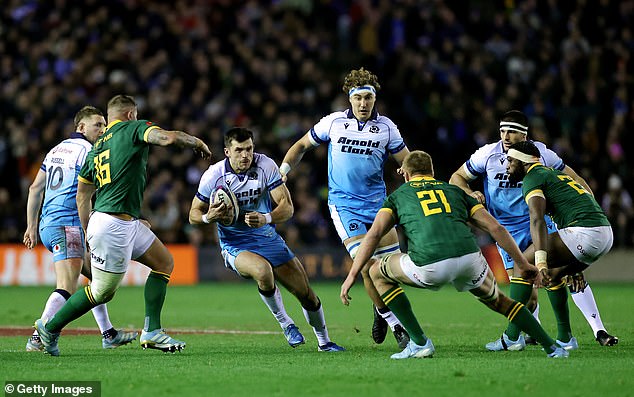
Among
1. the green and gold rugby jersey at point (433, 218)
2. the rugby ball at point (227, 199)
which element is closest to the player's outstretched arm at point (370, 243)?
the green and gold rugby jersey at point (433, 218)

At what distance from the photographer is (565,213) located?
33.8ft

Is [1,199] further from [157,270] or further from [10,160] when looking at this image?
[157,270]

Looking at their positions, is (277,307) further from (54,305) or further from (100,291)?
(54,305)

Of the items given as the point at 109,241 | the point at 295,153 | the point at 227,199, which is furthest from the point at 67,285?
the point at 295,153

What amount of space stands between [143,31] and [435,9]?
25.1ft

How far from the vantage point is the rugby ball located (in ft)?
34.4

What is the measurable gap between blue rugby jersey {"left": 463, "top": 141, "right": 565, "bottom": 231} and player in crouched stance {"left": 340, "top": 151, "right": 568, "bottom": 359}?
6.34 ft

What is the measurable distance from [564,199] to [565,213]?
0.15m

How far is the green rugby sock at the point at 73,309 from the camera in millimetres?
9867

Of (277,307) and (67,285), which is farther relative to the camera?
(67,285)

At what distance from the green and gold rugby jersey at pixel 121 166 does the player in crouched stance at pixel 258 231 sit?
36.6 inches

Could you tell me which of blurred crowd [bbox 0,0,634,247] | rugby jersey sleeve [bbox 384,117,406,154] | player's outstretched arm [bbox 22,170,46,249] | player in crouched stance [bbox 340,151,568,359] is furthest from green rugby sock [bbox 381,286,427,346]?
blurred crowd [bbox 0,0,634,247]

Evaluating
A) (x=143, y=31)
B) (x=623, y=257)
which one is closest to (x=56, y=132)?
(x=143, y=31)

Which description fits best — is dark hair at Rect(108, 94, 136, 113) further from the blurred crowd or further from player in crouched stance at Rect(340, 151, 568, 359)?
the blurred crowd
